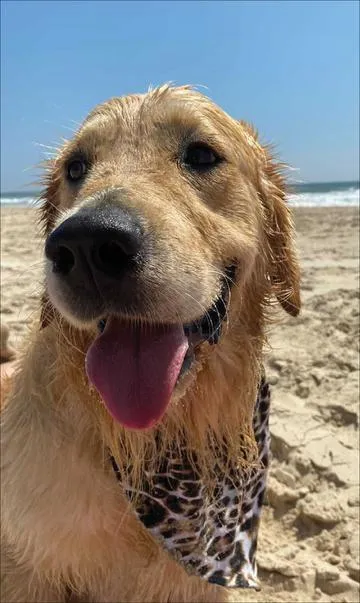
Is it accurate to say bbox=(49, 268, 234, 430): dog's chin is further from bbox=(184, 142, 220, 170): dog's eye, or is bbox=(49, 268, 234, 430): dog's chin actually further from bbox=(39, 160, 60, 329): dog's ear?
bbox=(39, 160, 60, 329): dog's ear

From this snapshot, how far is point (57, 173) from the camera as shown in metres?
2.71

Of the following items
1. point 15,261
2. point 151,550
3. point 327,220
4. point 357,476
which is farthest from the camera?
point 327,220

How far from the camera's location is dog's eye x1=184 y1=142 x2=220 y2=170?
7.61 feet

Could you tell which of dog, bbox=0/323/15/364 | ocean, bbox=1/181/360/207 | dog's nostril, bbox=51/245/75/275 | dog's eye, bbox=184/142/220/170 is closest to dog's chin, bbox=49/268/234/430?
dog's nostril, bbox=51/245/75/275

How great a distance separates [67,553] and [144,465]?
17.1 inches

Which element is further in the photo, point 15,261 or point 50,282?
point 15,261

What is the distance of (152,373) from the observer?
6.36 ft

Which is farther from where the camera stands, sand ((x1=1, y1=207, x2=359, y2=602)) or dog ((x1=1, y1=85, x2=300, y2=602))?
sand ((x1=1, y1=207, x2=359, y2=602))

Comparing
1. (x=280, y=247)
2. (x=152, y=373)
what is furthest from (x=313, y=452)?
(x=152, y=373)

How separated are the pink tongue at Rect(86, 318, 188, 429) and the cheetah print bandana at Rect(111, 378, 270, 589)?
0.50 meters

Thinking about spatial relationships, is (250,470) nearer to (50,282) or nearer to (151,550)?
(151,550)

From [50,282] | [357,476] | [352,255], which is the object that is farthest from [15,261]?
[50,282]

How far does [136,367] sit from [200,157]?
903 mm

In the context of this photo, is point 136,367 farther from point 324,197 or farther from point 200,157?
point 324,197
